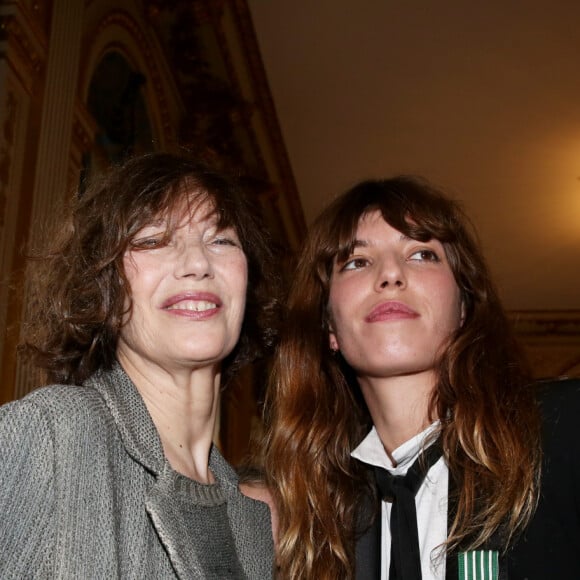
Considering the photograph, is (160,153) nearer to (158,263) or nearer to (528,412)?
(158,263)

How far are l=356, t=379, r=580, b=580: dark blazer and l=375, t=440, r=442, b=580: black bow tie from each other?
15 centimetres

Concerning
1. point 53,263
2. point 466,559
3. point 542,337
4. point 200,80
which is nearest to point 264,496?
point 466,559

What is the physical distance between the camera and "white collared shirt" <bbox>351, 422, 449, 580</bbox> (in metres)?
2.33

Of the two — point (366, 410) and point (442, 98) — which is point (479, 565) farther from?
point (442, 98)

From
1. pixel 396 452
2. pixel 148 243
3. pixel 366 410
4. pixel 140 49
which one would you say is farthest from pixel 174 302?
pixel 140 49

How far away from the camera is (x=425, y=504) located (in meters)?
2.48

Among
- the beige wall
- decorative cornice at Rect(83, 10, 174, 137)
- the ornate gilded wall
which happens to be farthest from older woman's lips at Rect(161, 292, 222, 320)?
the beige wall

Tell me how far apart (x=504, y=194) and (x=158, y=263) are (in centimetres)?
864

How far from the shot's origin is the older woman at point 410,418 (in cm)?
218

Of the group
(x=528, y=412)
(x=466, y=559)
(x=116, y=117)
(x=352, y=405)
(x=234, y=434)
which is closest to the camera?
(x=466, y=559)

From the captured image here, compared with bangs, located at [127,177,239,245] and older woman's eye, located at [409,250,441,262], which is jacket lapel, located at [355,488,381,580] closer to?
older woman's eye, located at [409,250,441,262]

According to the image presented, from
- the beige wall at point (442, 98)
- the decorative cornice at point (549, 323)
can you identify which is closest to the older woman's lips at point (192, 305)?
the beige wall at point (442, 98)

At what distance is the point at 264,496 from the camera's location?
273 cm

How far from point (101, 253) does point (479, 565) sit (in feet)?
4.16
